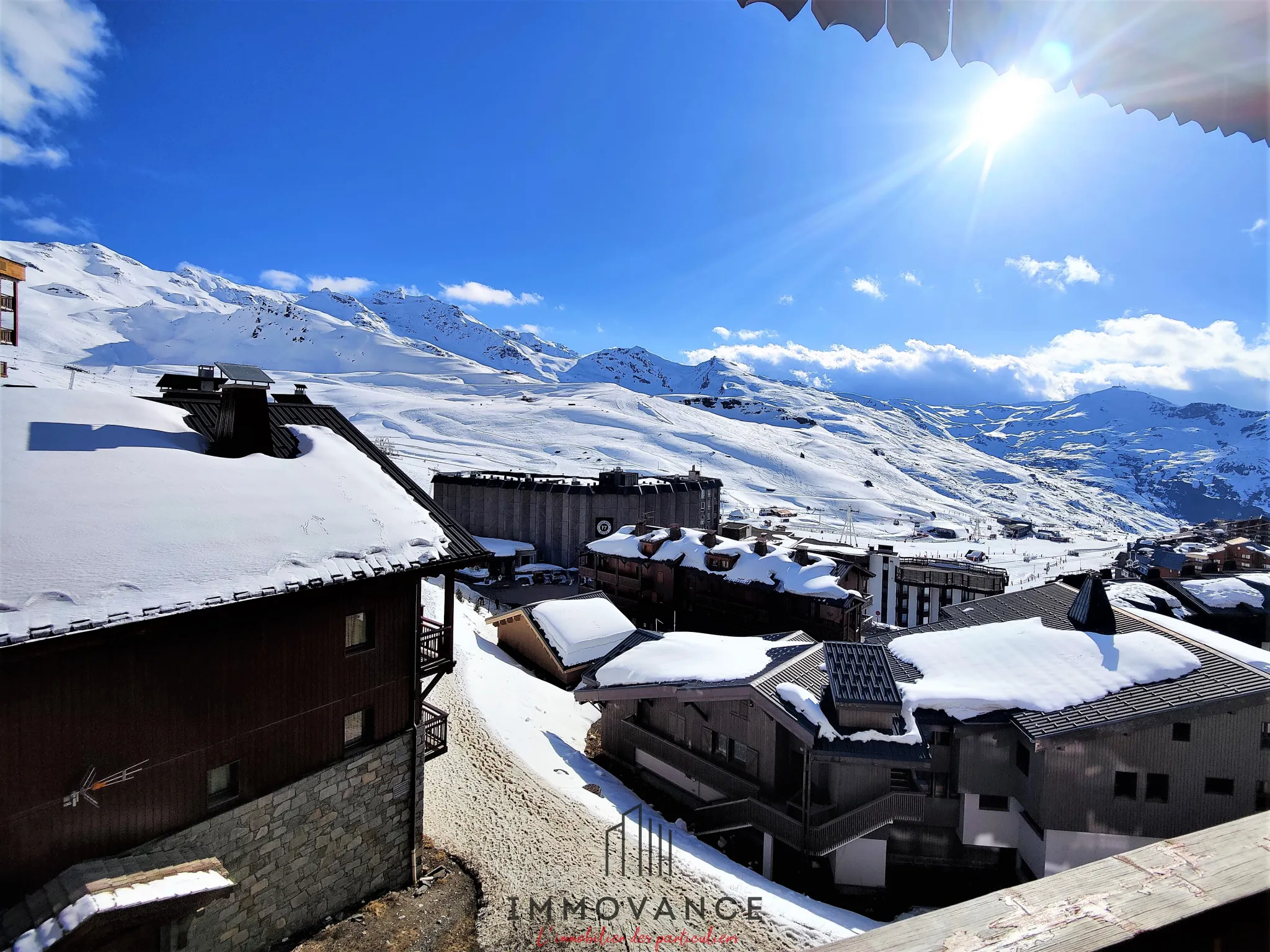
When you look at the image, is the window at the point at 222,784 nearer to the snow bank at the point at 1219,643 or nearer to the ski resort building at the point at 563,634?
the ski resort building at the point at 563,634

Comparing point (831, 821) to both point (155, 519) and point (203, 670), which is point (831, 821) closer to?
point (203, 670)

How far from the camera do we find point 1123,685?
15.1 m

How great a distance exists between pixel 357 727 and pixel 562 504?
40.9 m

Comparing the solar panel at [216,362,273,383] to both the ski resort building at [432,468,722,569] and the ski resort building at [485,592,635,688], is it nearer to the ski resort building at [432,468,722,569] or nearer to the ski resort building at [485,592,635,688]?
the ski resort building at [485,592,635,688]

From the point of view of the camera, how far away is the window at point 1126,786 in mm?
14609

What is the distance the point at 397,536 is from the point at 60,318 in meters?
239

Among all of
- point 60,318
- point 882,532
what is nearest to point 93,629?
point 882,532

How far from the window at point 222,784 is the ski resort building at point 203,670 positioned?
1.4 inches

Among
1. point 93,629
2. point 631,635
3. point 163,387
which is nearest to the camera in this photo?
point 93,629

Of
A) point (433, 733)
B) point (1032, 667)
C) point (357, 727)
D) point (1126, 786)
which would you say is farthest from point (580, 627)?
point (1126, 786)

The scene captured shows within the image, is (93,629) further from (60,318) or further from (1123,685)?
(60,318)

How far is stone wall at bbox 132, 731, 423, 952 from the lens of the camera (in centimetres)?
855

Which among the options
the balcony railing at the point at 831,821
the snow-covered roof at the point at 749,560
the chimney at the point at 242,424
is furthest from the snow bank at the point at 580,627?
the chimney at the point at 242,424

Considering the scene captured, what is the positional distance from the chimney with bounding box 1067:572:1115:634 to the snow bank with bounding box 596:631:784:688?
8990mm
